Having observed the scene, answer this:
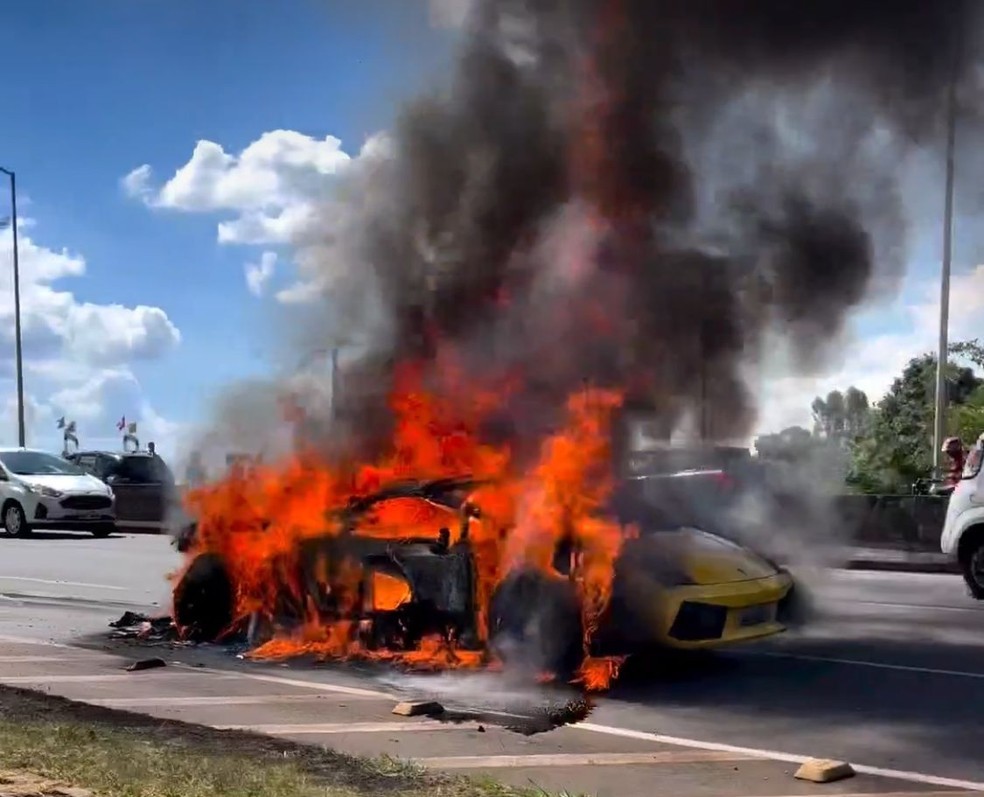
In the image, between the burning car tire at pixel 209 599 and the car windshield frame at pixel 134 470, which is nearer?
the burning car tire at pixel 209 599

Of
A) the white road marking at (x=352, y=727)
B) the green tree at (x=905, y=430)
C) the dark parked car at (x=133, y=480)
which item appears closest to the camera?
the white road marking at (x=352, y=727)

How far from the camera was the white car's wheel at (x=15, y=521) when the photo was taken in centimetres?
2122

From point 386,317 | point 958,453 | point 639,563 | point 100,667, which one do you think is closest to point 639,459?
point 639,563

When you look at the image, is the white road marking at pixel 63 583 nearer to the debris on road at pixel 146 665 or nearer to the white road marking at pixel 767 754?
the debris on road at pixel 146 665

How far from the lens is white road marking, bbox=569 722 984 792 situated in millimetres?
5031

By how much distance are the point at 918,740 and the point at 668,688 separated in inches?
65.1

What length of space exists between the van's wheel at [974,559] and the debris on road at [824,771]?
7.17 m

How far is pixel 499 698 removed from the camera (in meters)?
6.80

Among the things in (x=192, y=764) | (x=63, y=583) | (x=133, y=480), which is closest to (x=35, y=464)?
(x=133, y=480)

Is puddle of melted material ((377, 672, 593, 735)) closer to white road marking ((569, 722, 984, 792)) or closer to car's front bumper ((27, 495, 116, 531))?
white road marking ((569, 722, 984, 792))

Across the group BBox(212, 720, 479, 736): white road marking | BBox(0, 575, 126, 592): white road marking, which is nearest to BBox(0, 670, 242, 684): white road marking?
BBox(212, 720, 479, 736): white road marking

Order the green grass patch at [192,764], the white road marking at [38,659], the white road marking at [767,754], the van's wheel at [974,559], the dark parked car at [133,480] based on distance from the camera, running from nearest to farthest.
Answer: the green grass patch at [192,764] → the white road marking at [767,754] → the white road marking at [38,659] → the van's wheel at [974,559] → the dark parked car at [133,480]

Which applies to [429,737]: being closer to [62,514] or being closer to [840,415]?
[840,415]

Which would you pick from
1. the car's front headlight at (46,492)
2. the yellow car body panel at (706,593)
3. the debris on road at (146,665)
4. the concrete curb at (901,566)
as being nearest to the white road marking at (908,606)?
the yellow car body panel at (706,593)
